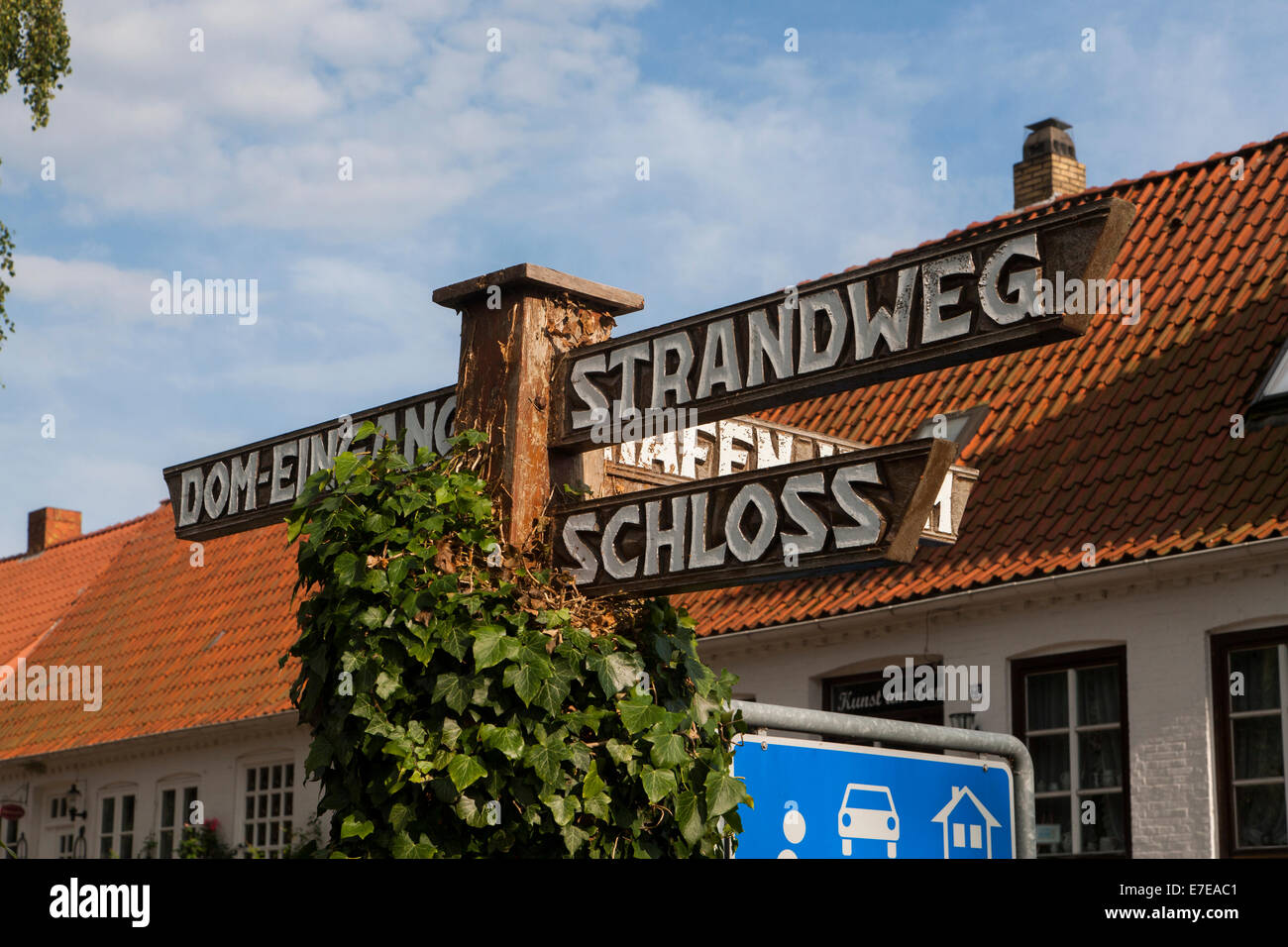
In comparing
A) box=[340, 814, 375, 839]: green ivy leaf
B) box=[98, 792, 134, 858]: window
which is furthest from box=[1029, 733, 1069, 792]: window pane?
box=[98, 792, 134, 858]: window

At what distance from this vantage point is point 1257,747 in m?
12.2

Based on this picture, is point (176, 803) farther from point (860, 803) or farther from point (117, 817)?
point (860, 803)

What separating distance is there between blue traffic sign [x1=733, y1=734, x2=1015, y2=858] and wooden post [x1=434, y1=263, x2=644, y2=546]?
3.28ft

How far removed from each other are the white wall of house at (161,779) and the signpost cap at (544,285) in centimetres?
1650

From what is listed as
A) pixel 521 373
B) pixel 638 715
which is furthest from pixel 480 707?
pixel 521 373

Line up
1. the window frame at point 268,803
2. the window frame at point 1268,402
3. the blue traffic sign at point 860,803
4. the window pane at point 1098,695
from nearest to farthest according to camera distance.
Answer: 1. the blue traffic sign at point 860,803
2. the window frame at point 1268,402
3. the window pane at point 1098,695
4. the window frame at point 268,803

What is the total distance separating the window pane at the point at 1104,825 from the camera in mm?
12914

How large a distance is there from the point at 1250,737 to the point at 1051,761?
185 cm

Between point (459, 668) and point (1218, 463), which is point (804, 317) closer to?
point (459, 668)

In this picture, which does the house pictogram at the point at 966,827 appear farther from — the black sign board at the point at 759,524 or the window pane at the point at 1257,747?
the window pane at the point at 1257,747

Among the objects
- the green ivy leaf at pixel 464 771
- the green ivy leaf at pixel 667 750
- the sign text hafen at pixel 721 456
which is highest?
the sign text hafen at pixel 721 456

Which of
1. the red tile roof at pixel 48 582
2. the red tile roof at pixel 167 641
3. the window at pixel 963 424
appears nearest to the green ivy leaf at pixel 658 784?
the window at pixel 963 424

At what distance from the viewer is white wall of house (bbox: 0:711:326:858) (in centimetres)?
2150
